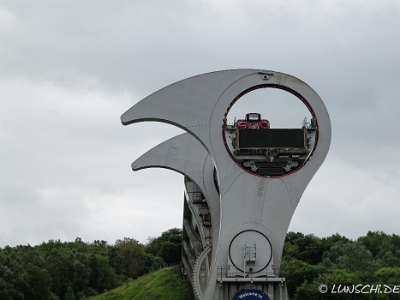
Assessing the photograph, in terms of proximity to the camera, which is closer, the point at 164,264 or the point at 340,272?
the point at 340,272

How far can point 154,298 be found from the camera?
46656mm

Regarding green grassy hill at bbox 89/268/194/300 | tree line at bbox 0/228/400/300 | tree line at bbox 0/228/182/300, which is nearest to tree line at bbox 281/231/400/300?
tree line at bbox 0/228/400/300

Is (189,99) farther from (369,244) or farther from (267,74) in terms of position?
(369,244)

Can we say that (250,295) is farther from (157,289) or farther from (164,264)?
(164,264)

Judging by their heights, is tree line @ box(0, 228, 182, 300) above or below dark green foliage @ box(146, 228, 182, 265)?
below

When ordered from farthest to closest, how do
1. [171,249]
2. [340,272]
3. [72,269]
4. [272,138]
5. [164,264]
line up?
[171,249] → [164,264] → [72,269] → [340,272] → [272,138]

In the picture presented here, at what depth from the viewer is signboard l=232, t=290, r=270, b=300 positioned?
1174 inches

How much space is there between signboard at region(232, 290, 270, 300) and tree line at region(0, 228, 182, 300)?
85.2 feet

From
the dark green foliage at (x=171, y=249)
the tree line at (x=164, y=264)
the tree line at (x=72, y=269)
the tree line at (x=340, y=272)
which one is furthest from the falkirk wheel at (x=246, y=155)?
the dark green foliage at (x=171, y=249)

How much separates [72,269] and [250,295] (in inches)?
1335

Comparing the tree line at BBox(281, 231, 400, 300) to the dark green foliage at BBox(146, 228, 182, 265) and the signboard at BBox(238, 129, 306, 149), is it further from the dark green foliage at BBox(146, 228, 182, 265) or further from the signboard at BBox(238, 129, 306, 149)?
the dark green foliage at BBox(146, 228, 182, 265)

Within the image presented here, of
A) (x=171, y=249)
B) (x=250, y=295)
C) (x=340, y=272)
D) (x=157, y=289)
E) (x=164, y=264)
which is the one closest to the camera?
(x=250, y=295)

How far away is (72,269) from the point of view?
60.8 m

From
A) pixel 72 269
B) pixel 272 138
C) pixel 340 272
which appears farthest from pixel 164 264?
pixel 272 138
